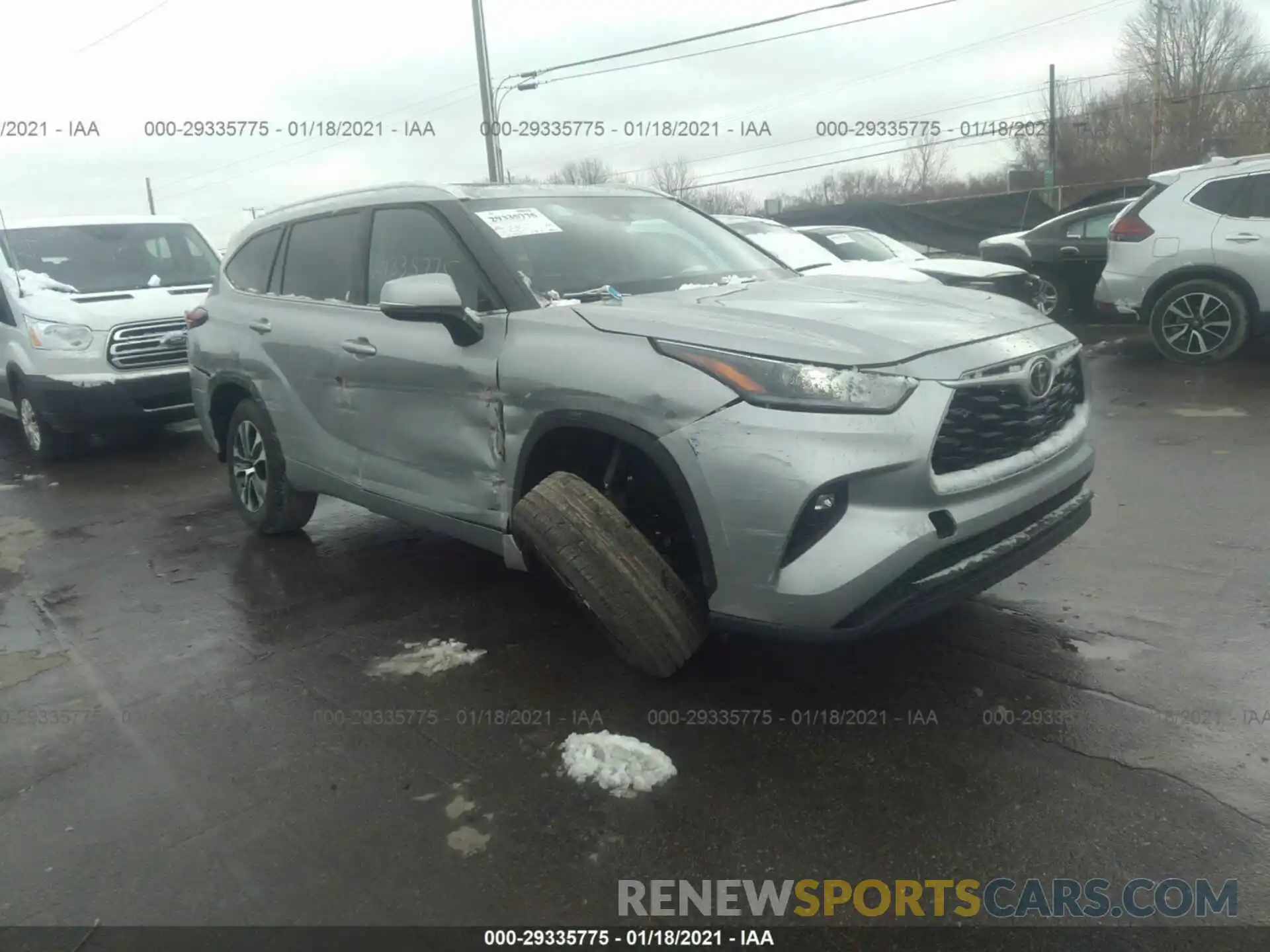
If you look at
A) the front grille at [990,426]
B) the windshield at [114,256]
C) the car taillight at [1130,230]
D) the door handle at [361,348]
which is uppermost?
the windshield at [114,256]

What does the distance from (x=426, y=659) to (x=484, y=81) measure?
1628 cm

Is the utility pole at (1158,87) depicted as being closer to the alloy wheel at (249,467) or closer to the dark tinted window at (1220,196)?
the dark tinted window at (1220,196)

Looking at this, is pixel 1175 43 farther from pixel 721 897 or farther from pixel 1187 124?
pixel 721 897

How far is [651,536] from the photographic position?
3.28 metres

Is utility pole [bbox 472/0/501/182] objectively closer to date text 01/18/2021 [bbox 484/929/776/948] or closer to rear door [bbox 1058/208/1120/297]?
rear door [bbox 1058/208/1120/297]

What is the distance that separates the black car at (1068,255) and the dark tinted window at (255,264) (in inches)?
342

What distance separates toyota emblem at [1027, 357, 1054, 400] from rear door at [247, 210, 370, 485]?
283cm

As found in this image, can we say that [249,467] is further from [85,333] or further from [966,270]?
[966,270]

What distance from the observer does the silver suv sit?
2775mm

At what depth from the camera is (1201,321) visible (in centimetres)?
859

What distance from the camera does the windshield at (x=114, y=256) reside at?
27.8 ft

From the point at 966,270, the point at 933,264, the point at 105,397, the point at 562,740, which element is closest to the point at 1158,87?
the point at 933,264

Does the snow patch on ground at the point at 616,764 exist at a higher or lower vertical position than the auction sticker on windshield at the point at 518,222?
lower

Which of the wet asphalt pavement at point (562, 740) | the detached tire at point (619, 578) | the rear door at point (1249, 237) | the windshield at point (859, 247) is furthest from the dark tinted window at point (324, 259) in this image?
the rear door at point (1249, 237)
